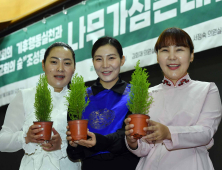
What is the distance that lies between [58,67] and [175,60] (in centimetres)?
95

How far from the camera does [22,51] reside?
15.6ft

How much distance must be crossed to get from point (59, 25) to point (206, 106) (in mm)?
2964

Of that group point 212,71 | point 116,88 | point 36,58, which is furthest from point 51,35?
point 116,88

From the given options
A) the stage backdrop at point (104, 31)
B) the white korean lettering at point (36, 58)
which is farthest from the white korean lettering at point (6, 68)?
the white korean lettering at point (36, 58)

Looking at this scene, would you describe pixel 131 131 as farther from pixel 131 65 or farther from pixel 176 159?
pixel 131 65

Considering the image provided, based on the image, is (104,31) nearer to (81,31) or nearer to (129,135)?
(81,31)

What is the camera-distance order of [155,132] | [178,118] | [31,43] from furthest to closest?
[31,43], [178,118], [155,132]

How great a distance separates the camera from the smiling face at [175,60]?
→ 1.98m

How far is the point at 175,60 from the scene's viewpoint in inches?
78.2

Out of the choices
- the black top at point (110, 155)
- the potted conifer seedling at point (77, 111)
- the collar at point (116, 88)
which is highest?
the collar at point (116, 88)

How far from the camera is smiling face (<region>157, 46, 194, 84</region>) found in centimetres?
198

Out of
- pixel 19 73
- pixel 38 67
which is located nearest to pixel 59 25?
pixel 38 67

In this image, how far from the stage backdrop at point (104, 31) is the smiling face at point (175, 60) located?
96 centimetres

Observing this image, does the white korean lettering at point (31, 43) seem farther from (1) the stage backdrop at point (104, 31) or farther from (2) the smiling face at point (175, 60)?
→ (2) the smiling face at point (175, 60)
